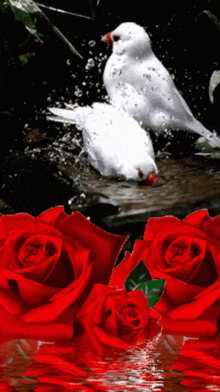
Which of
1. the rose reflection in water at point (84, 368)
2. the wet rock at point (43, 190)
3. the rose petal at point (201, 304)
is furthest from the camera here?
the wet rock at point (43, 190)

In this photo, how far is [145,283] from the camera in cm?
36

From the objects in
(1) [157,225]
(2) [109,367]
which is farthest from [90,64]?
(2) [109,367]

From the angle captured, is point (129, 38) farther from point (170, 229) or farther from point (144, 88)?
point (170, 229)

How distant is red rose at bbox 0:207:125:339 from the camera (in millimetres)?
304

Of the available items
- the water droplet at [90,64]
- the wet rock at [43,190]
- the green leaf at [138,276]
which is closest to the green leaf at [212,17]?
the water droplet at [90,64]

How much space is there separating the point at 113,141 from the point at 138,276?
0.33m

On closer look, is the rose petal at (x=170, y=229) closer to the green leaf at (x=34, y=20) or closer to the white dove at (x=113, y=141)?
the white dove at (x=113, y=141)

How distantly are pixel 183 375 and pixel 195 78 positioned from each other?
54cm

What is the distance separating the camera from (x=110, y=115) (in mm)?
660

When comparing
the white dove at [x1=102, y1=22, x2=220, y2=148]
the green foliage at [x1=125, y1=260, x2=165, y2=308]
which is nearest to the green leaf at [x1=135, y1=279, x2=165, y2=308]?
the green foliage at [x1=125, y1=260, x2=165, y2=308]

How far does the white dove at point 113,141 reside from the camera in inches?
24.6

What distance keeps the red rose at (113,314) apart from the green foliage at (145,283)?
0.03m

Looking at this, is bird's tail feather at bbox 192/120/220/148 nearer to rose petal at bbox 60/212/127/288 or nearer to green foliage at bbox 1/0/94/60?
green foliage at bbox 1/0/94/60

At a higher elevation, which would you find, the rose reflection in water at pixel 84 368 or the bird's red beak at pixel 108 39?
the bird's red beak at pixel 108 39
